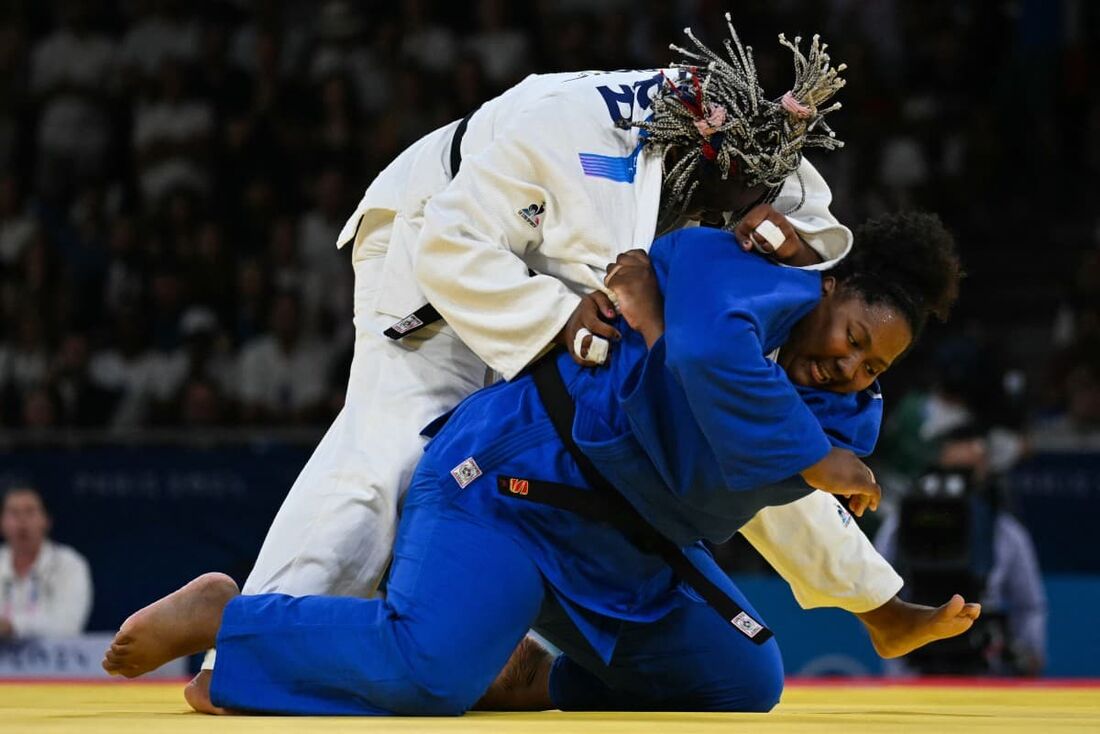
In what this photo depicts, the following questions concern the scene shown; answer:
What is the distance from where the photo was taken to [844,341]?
2.80 meters

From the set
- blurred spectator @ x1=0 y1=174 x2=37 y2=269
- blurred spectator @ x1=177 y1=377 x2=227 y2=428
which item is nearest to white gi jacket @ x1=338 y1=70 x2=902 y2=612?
blurred spectator @ x1=177 y1=377 x2=227 y2=428

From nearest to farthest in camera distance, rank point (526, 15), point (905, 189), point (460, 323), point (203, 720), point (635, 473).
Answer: point (203, 720), point (635, 473), point (460, 323), point (905, 189), point (526, 15)

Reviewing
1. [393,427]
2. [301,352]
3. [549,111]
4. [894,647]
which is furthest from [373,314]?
[301,352]

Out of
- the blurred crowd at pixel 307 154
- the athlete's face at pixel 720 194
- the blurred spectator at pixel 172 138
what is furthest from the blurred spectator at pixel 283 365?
the athlete's face at pixel 720 194

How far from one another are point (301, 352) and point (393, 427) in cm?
489

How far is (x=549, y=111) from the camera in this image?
326cm

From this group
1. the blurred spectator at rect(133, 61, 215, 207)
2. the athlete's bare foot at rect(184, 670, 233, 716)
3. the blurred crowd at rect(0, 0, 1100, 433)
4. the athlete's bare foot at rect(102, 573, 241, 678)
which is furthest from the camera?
the blurred spectator at rect(133, 61, 215, 207)

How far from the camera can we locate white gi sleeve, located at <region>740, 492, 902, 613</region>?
10.9ft

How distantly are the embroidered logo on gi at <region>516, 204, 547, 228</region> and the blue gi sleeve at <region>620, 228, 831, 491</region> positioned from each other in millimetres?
436

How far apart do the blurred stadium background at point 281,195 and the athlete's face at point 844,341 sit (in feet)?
13.0

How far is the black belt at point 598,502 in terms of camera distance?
9.64ft

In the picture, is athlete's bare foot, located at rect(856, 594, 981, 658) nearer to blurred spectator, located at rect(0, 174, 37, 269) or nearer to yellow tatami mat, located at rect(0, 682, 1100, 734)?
yellow tatami mat, located at rect(0, 682, 1100, 734)

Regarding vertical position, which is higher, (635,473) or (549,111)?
(549,111)

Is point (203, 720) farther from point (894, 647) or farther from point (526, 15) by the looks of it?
point (526, 15)
